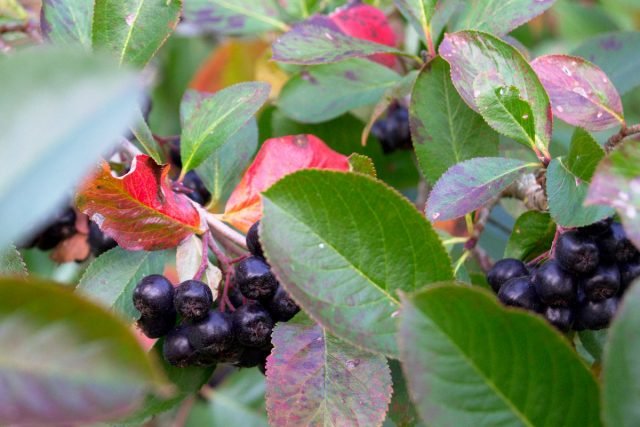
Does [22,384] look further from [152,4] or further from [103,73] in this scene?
[152,4]

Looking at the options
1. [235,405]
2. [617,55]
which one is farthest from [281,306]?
[235,405]

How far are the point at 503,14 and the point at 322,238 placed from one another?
466 millimetres

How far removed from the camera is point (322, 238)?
26.9 inches

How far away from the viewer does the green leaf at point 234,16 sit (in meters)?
1.31

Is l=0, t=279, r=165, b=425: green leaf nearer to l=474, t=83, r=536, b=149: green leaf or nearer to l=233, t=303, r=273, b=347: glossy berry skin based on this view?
l=233, t=303, r=273, b=347: glossy berry skin

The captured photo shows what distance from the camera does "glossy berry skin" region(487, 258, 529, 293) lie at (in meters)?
0.81

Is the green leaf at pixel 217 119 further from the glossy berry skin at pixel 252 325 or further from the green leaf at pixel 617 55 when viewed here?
the green leaf at pixel 617 55

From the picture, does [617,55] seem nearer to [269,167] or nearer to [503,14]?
[503,14]

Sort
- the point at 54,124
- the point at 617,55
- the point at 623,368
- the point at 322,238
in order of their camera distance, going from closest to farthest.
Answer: the point at 54,124
the point at 623,368
the point at 322,238
the point at 617,55

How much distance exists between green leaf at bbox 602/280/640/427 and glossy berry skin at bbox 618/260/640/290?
10.0 inches

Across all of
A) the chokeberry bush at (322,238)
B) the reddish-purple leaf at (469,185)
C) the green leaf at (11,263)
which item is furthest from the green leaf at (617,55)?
the green leaf at (11,263)

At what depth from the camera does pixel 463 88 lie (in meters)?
0.84

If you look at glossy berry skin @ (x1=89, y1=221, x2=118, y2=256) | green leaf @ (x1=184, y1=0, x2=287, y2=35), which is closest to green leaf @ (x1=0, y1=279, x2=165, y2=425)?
glossy berry skin @ (x1=89, y1=221, x2=118, y2=256)

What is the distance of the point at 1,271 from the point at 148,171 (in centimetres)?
18
